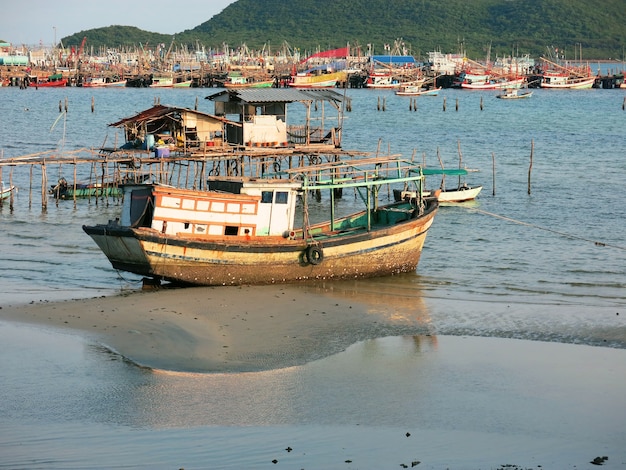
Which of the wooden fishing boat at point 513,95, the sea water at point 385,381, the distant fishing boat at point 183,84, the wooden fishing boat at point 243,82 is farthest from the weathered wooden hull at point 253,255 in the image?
the distant fishing boat at point 183,84

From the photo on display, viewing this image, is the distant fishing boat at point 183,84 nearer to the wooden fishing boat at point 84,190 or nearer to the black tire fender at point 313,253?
the wooden fishing boat at point 84,190

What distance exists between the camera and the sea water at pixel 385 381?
512 inches

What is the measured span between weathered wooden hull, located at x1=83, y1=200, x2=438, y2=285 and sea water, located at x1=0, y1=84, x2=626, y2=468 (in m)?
0.67

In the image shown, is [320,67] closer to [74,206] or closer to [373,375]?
[74,206]

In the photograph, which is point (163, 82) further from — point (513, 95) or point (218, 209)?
point (218, 209)

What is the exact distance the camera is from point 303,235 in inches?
977

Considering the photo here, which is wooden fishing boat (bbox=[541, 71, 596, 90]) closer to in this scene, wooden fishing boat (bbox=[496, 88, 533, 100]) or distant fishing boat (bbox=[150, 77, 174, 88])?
wooden fishing boat (bbox=[496, 88, 533, 100])

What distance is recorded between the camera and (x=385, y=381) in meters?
16.2

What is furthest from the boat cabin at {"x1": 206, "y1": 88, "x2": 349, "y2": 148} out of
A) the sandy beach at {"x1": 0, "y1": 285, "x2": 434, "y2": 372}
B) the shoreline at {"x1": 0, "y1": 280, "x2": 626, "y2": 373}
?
the sandy beach at {"x1": 0, "y1": 285, "x2": 434, "y2": 372}

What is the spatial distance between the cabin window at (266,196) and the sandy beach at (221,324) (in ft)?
7.23

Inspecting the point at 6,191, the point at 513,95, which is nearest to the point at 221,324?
the point at 6,191

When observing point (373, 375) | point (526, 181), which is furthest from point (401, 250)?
point (526, 181)

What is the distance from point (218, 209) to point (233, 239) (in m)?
0.84

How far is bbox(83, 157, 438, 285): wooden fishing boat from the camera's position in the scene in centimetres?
2312
